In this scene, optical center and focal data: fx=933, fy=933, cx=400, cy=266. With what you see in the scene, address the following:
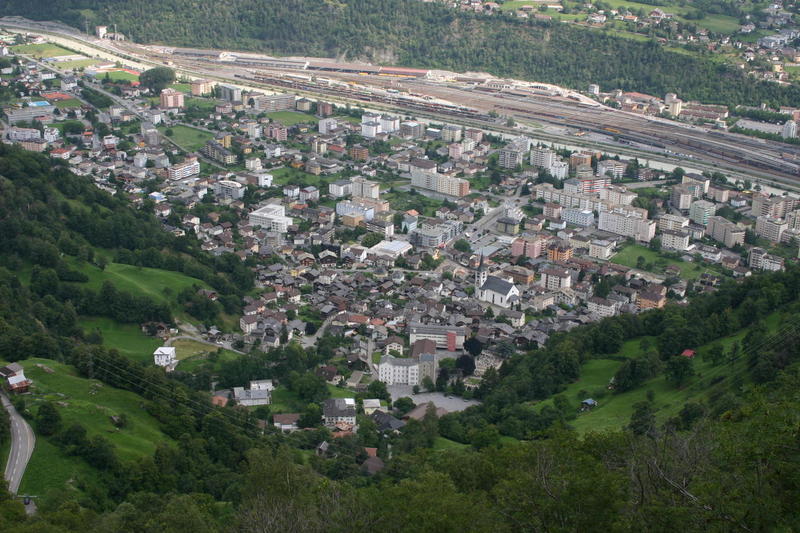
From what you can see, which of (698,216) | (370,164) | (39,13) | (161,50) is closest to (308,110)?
(370,164)

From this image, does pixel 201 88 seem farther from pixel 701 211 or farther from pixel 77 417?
pixel 77 417

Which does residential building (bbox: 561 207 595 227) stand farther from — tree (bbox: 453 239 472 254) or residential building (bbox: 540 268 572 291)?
residential building (bbox: 540 268 572 291)

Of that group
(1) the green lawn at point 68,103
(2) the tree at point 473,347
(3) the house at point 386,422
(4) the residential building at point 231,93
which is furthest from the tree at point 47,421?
(4) the residential building at point 231,93

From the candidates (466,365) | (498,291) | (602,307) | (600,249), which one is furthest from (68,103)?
(466,365)

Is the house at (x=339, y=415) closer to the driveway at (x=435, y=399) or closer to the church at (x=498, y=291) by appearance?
the driveway at (x=435, y=399)

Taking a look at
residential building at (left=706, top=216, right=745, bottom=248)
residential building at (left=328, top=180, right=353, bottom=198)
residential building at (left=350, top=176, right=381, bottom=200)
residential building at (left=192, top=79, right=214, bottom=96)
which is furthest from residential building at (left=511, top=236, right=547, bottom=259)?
residential building at (left=192, top=79, right=214, bottom=96)

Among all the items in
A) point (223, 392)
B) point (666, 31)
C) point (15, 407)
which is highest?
point (666, 31)

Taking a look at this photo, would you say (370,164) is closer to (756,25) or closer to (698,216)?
(698,216)
